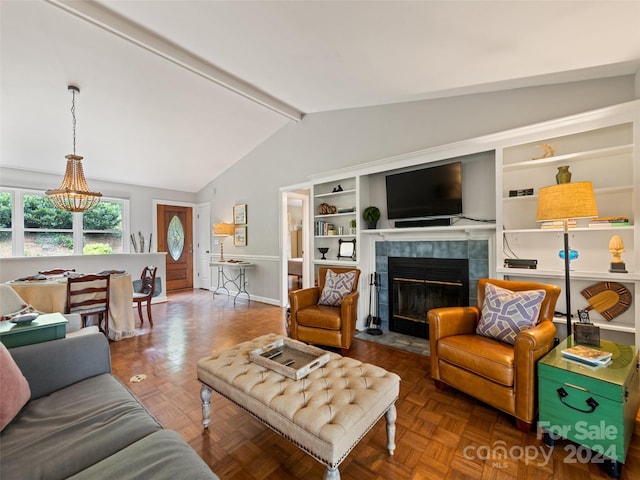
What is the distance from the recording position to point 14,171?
4754 mm

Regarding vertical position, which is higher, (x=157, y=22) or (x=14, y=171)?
(x=157, y=22)

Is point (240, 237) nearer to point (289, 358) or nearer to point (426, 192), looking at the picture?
point (426, 192)

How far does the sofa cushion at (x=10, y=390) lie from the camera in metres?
1.16

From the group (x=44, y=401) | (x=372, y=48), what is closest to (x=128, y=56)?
(x=372, y=48)

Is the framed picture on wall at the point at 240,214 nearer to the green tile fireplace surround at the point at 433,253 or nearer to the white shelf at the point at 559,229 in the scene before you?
the green tile fireplace surround at the point at 433,253

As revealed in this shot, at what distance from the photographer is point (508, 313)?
6.71 ft

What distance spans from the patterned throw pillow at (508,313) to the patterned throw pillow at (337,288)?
143cm

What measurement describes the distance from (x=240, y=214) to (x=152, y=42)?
3444 millimetres

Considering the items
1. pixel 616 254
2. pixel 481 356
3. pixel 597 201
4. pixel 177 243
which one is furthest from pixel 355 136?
pixel 177 243

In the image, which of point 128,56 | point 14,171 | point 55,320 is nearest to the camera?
point 55,320

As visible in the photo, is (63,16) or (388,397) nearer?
(388,397)

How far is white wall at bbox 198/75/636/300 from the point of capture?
249 cm

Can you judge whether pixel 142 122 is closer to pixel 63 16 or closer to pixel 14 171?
pixel 63 16

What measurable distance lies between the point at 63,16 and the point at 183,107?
156 centimetres
